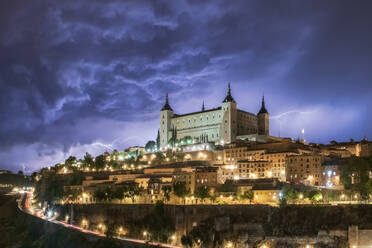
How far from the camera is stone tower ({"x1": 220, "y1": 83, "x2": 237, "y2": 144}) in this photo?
9694 centimetres

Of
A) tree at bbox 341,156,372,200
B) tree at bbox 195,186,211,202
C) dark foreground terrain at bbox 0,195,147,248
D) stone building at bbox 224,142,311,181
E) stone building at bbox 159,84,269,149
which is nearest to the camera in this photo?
dark foreground terrain at bbox 0,195,147,248

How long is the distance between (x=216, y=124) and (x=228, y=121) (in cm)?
399

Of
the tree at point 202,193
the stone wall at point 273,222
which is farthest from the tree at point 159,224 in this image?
the tree at point 202,193

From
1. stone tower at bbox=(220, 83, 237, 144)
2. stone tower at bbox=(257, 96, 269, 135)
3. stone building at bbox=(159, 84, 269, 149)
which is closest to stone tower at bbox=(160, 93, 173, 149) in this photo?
stone building at bbox=(159, 84, 269, 149)

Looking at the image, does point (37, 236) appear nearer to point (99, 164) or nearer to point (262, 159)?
point (99, 164)

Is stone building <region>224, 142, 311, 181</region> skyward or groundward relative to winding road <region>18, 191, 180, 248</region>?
skyward

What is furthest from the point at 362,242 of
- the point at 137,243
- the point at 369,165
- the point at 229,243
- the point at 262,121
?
the point at 262,121

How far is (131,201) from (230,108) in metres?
41.2

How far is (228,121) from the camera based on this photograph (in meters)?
98.2

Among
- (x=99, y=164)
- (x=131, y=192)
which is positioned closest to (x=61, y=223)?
(x=131, y=192)

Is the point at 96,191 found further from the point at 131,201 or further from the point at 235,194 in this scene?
the point at 235,194

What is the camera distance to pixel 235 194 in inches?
2437

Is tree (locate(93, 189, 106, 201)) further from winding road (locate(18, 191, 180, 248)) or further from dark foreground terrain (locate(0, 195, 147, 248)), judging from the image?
dark foreground terrain (locate(0, 195, 147, 248))

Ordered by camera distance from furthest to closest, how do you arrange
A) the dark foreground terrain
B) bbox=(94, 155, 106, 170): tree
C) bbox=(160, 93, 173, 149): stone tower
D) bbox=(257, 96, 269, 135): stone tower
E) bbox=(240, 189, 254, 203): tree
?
bbox=(160, 93, 173, 149): stone tower → bbox=(257, 96, 269, 135): stone tower → bbox=(94, 155, 106, 170): tree → bbox=(240, 189, 254, 203): tree → the dark foreground terrain
